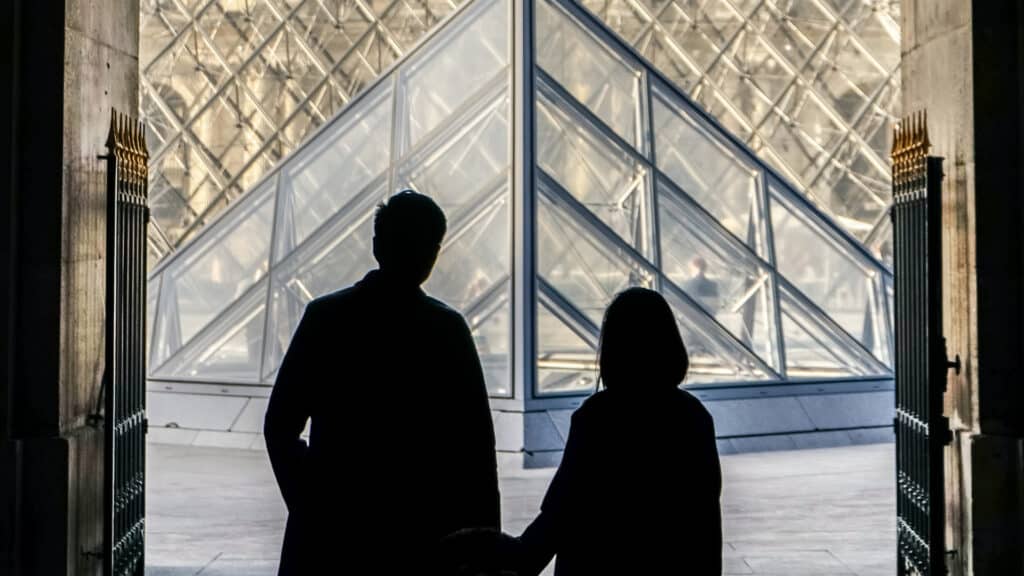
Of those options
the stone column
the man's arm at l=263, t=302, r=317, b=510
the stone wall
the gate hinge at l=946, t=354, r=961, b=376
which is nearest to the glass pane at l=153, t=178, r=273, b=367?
the stone column

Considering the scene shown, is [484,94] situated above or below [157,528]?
above

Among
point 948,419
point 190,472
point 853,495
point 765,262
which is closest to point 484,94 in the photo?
point 765,262

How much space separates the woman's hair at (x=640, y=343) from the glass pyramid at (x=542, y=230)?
9067mm

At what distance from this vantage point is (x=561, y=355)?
41.9 ft

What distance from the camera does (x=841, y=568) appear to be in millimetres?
8016

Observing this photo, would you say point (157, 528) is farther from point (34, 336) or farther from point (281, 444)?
point (281, 444)

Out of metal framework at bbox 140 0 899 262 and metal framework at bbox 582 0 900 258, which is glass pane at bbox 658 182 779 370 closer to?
metal framework at bbox 140 0 899 262

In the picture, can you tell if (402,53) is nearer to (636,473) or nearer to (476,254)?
(476,254)

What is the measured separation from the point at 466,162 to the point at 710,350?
2427mm

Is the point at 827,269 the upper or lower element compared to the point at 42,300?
upper

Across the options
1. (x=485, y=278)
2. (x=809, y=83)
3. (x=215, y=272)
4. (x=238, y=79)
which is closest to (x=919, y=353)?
(x=485, y=278)

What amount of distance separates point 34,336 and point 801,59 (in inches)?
704

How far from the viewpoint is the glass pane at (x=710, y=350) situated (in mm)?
13734

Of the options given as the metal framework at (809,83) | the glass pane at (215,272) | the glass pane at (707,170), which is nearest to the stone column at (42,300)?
the glass pane at (707,170)
